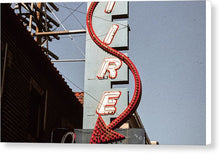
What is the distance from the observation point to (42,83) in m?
→ 10.5

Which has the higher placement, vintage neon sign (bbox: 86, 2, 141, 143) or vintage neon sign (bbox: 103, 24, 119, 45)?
vintage neon sign (bbox: 103, 24, 119, 45)

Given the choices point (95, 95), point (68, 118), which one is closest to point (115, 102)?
point (95, 95)

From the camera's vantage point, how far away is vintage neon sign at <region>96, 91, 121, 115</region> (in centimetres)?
937

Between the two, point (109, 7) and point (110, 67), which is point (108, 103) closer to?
A: point (110, 67)

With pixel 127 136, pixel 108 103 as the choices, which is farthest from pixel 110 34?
pixel 127 136

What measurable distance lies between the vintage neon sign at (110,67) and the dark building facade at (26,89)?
1.18 meters

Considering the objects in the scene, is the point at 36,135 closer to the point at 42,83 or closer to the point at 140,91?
the point at 42,83

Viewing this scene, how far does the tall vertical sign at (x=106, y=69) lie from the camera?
9414 millimetres
